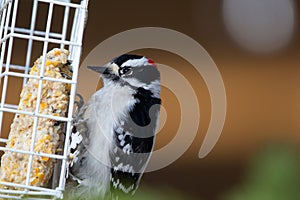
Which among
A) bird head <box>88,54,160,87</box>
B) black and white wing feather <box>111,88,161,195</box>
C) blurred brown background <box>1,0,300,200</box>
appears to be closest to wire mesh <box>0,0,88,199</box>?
bird head <box>88,54,160,87</box>

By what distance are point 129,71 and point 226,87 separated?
1367 millimetres

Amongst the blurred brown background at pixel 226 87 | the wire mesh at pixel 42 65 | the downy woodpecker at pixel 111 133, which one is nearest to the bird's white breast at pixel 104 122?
the downy woodpecker at pixel 111 133

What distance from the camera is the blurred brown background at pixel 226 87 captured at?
326 cm

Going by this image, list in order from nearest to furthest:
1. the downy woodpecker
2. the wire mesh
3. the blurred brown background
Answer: the wire mesh, the downy woodpecker, the blurred brown background

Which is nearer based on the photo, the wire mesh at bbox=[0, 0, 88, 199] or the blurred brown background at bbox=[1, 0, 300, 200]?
the wire mesh at bbox=[0, 0, 88, 199]

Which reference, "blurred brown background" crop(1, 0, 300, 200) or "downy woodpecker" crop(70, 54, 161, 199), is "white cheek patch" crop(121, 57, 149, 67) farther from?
"blurred brown background" crop(1, 0, 300, 200)

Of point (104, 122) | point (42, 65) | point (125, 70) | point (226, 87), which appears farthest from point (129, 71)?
point (226, 87)

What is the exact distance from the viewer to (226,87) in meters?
3.22

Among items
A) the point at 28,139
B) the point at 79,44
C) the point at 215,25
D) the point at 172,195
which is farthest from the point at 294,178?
the point at 215,25

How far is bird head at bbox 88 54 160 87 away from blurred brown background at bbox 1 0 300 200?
3.68ft

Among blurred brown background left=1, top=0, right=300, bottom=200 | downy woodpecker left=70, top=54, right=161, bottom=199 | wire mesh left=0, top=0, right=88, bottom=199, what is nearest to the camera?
wire mesh left=0, top=0, right=88, bottom=199

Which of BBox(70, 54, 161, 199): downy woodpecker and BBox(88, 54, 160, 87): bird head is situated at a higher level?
BBox(88, 54, 160, 87): bird head

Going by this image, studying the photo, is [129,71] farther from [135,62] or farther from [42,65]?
[42,65]

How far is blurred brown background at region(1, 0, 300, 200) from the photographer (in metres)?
3.26
